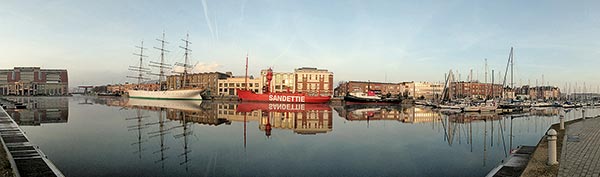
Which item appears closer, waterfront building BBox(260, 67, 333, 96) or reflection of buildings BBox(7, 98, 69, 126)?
reflection of buildings BBox(7, 98, 69, 126)

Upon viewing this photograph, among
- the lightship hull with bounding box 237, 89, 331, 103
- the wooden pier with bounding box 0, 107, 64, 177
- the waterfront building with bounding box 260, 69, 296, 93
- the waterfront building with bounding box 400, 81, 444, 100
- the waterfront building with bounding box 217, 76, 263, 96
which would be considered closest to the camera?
the wooden pier with bounding box 0, 107, 64, 177

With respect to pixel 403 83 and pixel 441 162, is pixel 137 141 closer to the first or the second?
pixel 441 162

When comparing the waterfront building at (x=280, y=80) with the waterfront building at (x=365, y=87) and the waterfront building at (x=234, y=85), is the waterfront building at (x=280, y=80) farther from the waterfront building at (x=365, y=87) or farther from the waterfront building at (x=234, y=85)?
the waterfront building at (x=365, y=87)

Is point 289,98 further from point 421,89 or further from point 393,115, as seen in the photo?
point 421,89

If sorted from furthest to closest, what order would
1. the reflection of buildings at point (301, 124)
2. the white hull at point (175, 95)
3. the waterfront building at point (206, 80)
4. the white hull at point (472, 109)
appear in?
the waterfront building at point (206, 80), the white hull at point (175, 95), the white hull at point (472, 109), the reflection of buildings at point (301, 124)

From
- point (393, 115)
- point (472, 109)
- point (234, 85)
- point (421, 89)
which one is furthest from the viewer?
point (421, 89)

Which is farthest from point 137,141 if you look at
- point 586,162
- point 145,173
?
point 586,162

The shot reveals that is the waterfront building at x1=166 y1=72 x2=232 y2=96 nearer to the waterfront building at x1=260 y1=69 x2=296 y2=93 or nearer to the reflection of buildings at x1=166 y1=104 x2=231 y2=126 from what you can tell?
the waterfront building at x1=260 y1=69 x2=296 y2=93

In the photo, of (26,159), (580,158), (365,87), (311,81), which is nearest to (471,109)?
(580,158)

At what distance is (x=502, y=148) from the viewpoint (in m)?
17.9

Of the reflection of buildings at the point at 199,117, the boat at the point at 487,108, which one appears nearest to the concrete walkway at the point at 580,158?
the reflection of buildings at the point at 199,117

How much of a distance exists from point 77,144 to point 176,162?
23.3ft

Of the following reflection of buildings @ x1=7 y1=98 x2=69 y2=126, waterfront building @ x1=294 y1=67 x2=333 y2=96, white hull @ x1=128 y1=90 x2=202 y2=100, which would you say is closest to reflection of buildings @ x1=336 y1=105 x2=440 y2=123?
reflection of buildings @ x1=7 y1=98 x2=69 y2=126

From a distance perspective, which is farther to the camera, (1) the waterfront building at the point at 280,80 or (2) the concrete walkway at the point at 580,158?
(1) the waterfront building at the point at 280,80
